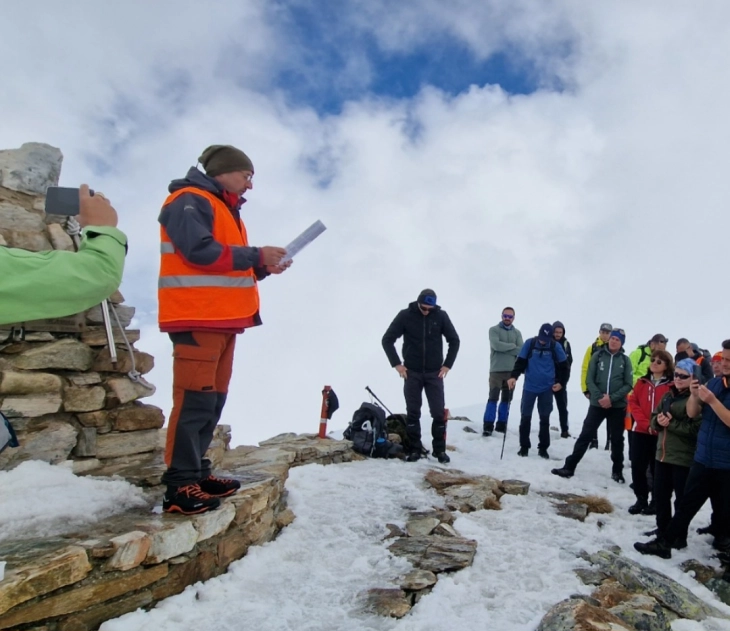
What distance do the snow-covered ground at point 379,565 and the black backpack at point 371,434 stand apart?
112 cm

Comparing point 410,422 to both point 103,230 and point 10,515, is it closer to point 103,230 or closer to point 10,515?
point 10,515

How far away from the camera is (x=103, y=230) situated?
1677 millimetres

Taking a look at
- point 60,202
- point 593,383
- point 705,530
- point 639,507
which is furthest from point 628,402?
point 60,202

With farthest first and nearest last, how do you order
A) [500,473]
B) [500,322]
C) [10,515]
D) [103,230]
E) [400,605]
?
[500,322] < [500,473] < [400,605] < [10,515] < [103,230]

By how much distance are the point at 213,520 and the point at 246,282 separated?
1.80 meters

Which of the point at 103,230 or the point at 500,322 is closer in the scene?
the point at 103,230

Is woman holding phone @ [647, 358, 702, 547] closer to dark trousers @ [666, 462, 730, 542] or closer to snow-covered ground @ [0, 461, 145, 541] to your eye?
dark trousers @ [666, 462, 730, 542]

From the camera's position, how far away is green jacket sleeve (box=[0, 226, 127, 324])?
144 cm

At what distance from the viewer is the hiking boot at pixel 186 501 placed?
12.5 ft

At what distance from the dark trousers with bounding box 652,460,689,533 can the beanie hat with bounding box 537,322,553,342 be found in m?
3.85

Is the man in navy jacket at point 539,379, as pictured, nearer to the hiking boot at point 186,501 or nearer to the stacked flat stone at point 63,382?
the stacked flat stone at point 63,382

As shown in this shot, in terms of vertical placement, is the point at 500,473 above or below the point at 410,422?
below

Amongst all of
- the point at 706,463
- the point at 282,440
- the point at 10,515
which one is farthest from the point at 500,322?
the point at 10,515

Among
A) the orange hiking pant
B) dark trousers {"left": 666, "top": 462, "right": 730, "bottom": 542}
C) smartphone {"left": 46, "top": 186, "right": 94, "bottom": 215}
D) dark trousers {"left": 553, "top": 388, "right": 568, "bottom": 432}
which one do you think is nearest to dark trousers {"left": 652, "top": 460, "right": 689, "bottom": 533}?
dark trousers {"left": 666, "top": 462, "right": 730, "bottom": 542}
